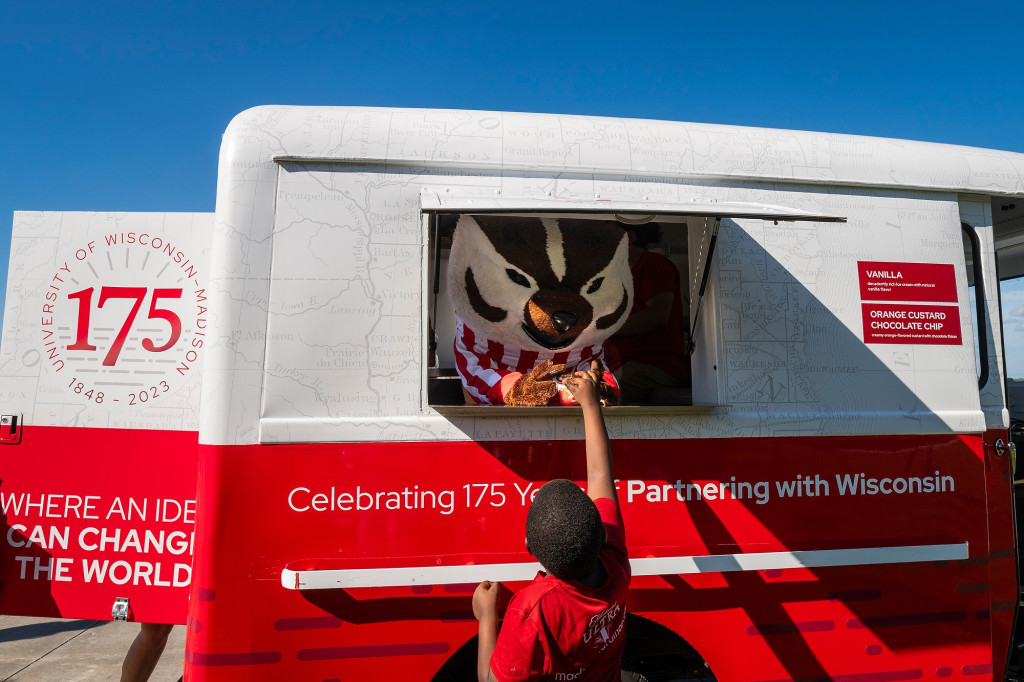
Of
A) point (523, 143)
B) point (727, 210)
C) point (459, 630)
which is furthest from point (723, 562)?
point (523, 143)

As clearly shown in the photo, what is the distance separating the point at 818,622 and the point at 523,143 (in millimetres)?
2078

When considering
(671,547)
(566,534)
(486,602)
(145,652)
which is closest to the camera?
(566,534)

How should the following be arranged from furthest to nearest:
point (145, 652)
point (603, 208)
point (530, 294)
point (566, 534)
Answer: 1. point (145, 652)
2. point (530, 294)
3. point (603, 208)
4. point (566, 534)

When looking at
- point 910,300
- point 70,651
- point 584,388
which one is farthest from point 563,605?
point 70,651

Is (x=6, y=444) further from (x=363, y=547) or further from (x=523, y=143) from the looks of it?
(x=523, y=143)

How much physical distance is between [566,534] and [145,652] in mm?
2539

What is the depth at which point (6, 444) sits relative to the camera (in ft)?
8.35

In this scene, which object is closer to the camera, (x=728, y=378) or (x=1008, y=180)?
(x=728, y=378)

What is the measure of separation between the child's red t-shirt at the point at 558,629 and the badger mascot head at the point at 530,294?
0.83 meters

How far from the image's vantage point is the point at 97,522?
2514 mm

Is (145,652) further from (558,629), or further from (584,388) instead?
(584,388)

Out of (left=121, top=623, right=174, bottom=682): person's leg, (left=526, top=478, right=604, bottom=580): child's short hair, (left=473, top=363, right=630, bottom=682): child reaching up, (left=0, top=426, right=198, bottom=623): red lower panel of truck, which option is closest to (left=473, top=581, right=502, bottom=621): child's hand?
(left=473, top=363, right=630, bottom=682): child reaching up

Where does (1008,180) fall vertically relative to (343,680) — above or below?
above

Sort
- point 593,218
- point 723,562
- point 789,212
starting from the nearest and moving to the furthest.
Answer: point 789,212, point 723,562, point 593,218
